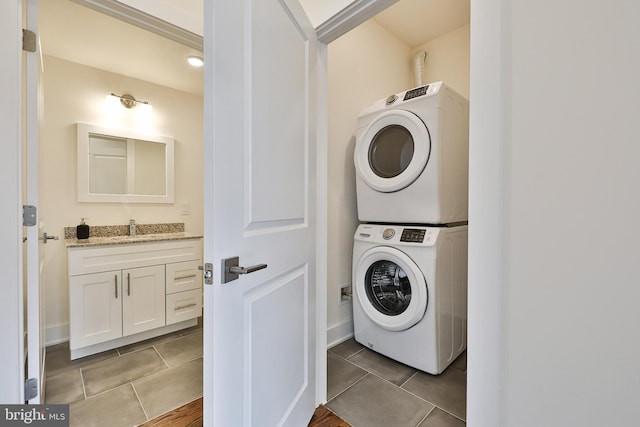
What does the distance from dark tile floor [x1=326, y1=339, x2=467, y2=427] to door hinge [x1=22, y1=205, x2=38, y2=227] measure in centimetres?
157

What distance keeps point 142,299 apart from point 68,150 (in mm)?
1403

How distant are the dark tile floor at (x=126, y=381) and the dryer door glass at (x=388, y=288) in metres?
1.22

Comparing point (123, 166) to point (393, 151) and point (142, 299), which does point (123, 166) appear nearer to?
point (142, 299)

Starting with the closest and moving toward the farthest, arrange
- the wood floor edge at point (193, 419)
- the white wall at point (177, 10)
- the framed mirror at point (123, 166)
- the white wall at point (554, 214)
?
the white wall at point (554, 214)
the white wall at point (177, 10)
the wood floor edge at point (193, 419)
the framed mirror at point (123, 166)

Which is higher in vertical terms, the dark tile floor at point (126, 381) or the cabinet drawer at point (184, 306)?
the cabinet drawer at point (184, 306)

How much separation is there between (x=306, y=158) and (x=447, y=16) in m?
2.10

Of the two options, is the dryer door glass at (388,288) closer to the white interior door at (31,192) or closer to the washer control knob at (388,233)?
the washer control knob at (388,233)

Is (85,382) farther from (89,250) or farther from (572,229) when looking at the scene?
(572,229)

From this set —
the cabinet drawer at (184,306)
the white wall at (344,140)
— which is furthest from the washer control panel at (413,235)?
the cabinet drawer at (184,306)

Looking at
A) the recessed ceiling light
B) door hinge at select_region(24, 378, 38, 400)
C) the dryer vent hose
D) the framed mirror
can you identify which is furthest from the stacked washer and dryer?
the framed mirror

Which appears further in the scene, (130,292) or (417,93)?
(130,292)

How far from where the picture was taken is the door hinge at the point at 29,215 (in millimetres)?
1011

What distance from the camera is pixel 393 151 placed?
1827 mm

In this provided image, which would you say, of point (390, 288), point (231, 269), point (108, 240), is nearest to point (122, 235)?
point (108, 240)
